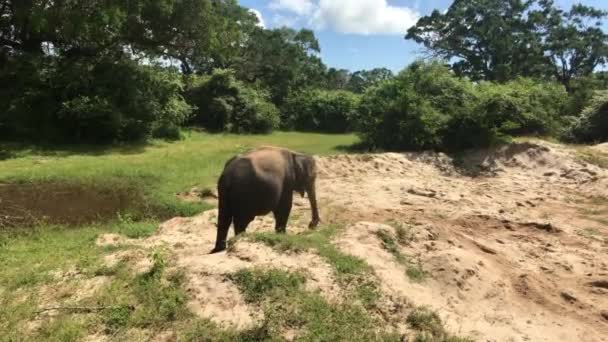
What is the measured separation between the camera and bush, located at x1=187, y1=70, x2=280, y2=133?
80.4 feet

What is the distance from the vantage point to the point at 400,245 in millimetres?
7203

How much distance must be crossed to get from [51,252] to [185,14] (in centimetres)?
1270

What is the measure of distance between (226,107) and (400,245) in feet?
59.5

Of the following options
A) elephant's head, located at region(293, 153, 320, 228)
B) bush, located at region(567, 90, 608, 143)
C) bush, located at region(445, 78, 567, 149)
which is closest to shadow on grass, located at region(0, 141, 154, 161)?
elephant's head, located at region(293, 153, 320, 228)

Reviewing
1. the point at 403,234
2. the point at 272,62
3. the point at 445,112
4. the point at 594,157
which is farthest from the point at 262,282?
the point at 272,62

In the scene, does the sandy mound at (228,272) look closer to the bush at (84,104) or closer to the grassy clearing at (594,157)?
the bush at (84,104)

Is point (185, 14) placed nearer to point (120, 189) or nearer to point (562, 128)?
point (120, 189)

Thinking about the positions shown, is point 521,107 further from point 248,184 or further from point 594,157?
point 248,184

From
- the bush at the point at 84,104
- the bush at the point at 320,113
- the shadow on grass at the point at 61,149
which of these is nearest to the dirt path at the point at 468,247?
the shadow on grass at the point at 61,149

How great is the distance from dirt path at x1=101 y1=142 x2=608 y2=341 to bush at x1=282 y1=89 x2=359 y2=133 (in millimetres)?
15409

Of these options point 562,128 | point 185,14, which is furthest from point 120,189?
point 562,128

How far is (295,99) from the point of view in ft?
104

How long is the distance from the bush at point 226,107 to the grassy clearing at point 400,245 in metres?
17.8

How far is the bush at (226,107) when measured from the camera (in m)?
24.5
